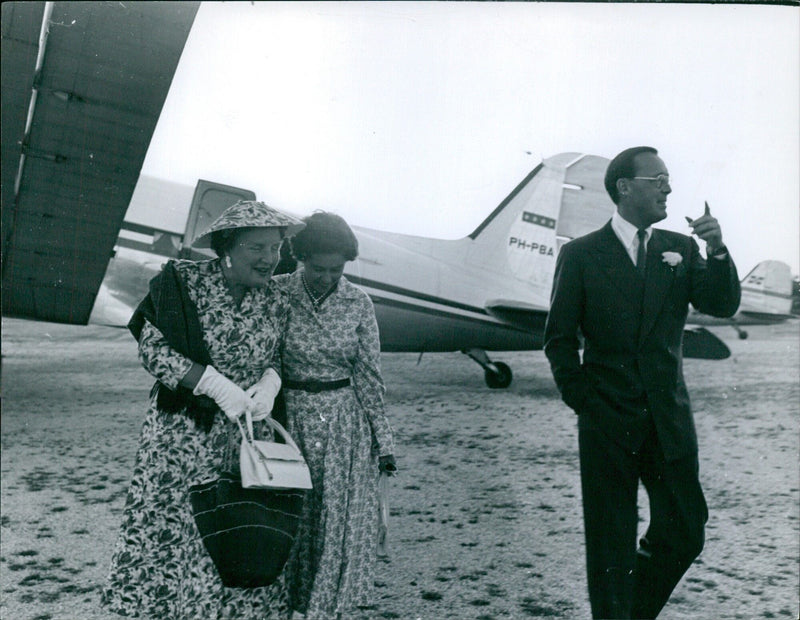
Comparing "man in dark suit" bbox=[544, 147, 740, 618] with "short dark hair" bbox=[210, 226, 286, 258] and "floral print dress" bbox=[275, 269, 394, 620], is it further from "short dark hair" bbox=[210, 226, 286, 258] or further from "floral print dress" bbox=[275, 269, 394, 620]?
"short dark hair" bbox=[210, 226, 286, 258]

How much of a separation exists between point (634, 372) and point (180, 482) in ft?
4.86

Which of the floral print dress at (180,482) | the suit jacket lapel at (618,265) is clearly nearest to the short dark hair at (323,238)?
the floral print dress at (180,482)

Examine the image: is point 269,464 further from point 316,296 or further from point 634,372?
point 634,372

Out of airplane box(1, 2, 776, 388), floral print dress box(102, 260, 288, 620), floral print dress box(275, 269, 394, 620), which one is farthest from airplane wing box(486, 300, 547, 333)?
floral print dress box(102, 260, 288, 620)

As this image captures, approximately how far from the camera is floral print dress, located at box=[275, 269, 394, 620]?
8.07 ft

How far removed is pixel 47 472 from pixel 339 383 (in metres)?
3.18

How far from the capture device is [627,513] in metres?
2.32

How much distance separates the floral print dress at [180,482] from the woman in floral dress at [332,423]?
20 cm

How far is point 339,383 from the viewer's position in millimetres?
2533

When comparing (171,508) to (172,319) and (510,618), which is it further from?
(510,618)

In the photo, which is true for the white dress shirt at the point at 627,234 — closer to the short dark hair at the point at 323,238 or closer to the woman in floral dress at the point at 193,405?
the short dark hair at the point at 323,238

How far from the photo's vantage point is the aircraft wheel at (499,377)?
17.5 feet

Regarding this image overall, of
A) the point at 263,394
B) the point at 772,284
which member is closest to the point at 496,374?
the point at 772,284

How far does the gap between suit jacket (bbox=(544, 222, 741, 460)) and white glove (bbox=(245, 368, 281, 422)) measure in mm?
893
